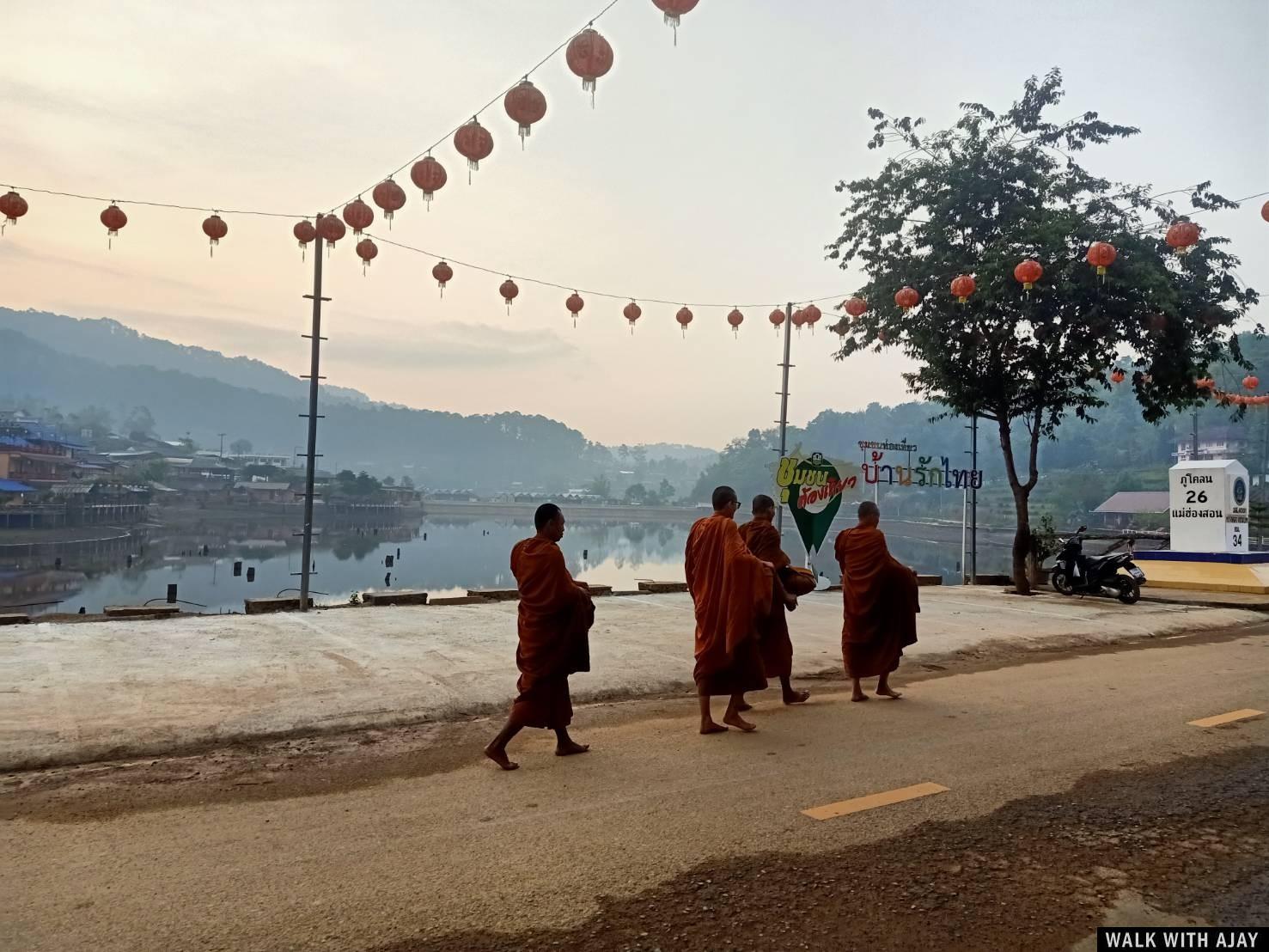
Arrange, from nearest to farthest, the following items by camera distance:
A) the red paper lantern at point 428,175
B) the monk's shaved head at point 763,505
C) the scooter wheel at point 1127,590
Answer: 1. the monk's shaved head at point 763,505
2. the red paper lantern at point 428,175
3. the scooter wheel at point 1127,590

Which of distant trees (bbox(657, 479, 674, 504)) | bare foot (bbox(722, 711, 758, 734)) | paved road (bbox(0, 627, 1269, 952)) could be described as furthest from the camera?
→ distant trees (bbox(657, 479, 674, 504))

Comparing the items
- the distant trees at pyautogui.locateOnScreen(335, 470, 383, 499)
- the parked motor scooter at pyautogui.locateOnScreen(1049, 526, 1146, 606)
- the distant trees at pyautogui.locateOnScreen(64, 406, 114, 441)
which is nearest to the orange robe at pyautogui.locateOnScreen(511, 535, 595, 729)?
the parked motor scooter at pyautogui.locateOnScreen(1049, 526, 1146, 606)

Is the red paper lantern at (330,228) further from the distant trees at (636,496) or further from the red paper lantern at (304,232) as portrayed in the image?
the distant trees at (636,496)

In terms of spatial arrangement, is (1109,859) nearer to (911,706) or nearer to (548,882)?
(548,882)

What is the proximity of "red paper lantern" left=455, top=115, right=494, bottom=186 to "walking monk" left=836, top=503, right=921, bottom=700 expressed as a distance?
205 inches

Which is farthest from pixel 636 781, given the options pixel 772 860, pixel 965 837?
pixel 965 837

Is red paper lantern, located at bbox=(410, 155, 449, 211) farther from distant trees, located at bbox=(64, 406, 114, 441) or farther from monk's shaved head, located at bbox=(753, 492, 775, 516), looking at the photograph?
distant trees, located at bbox=(64, 406, 114, 441)

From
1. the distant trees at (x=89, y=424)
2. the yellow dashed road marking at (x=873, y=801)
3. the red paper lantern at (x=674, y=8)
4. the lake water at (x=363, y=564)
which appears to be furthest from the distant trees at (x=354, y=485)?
the yellow dashed road marking at (x=873, y=801)

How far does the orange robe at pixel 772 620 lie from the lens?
603cm

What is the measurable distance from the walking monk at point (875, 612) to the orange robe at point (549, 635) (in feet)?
8.64

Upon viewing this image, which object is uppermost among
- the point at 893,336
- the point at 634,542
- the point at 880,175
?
the point at 880,175

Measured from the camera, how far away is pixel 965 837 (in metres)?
3.62

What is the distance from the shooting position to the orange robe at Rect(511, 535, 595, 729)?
4746 mm

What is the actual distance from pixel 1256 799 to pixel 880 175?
1246 cm
